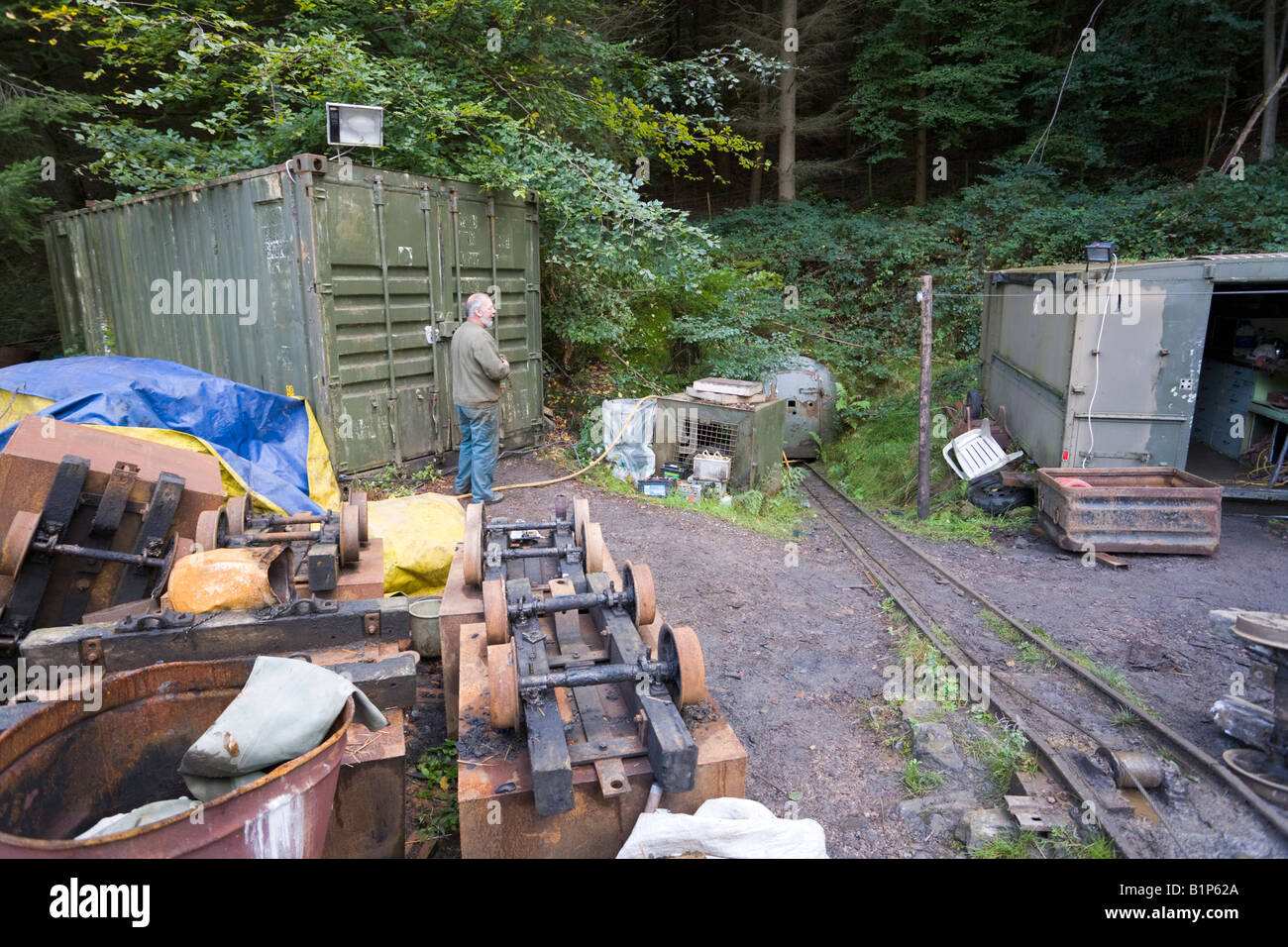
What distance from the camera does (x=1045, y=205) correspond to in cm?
1700

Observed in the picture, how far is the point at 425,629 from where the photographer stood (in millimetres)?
4438

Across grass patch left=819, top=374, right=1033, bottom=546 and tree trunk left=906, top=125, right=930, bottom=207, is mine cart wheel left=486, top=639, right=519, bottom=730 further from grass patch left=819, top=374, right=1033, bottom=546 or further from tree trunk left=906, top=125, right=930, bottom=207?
tree trunk left=906, top=125, right=930, bottom=207

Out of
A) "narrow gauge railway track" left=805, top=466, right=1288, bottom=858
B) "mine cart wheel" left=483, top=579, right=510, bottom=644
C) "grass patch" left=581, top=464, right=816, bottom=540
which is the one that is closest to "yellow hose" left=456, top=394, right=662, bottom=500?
"grass patch" left=581, top=464, right=816, bottom=540

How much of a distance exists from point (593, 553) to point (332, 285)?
450cm

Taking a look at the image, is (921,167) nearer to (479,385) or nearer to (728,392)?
(728,392)

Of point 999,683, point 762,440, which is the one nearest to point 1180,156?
point 762,440

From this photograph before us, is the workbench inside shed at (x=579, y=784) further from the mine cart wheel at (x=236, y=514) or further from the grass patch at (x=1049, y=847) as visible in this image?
the mine cart wheel at (x=236, y=514)

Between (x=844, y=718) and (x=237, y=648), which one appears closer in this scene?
(x=237, y=648)

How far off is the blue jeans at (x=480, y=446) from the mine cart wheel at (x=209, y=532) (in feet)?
11.9

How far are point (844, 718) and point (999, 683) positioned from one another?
1.23 metres

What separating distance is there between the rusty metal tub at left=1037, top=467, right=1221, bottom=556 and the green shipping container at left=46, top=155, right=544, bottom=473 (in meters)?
6.62

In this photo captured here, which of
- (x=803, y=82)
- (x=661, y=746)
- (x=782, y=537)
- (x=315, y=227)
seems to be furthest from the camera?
(x=803, y=82)

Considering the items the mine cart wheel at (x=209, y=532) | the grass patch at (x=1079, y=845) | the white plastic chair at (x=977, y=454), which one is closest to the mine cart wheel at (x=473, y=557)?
the mine cart wheel at (x=209, y=532)
